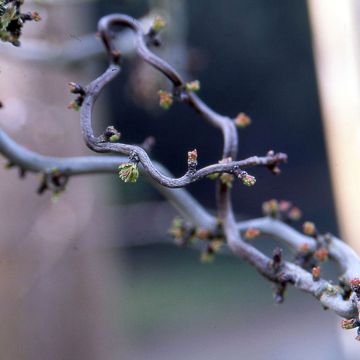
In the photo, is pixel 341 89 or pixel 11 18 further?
pixel 341 89

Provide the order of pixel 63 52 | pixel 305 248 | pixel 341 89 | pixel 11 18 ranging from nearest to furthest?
pixel 11 18, pixel 305 248, pixel 63 52, pixel 341 89

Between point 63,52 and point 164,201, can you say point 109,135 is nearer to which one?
point 63,52

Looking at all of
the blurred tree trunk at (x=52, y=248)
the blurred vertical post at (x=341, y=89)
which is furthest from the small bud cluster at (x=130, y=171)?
the blurred tree trunk at (x=52, y=248)

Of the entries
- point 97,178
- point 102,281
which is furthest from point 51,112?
point 102,281

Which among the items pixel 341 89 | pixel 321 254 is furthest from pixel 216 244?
pixel 341 89

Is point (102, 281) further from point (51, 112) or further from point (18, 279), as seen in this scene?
point (51, 112)

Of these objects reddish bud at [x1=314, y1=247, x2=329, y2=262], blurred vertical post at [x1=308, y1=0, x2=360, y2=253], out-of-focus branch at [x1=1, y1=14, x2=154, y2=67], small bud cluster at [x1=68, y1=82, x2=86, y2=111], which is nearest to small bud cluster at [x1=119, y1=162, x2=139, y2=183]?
small bud cluster at [x1=68, y1=82, x2=86, y2=111]
